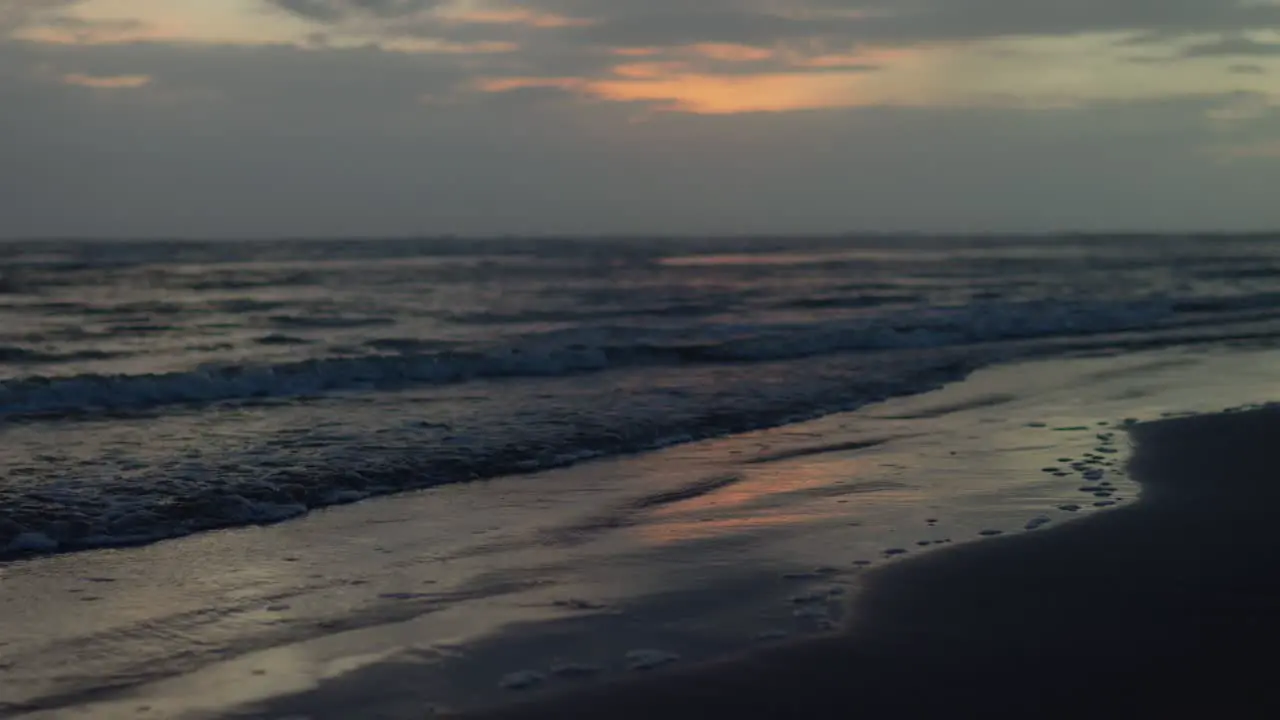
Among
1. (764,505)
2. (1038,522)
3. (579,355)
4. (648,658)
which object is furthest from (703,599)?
(579,355)

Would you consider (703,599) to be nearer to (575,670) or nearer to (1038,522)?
(575,670)

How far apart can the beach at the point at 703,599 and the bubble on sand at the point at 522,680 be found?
2cm

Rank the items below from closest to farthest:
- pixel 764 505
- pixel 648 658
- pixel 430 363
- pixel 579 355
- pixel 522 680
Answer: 1. pixel 522 680
2. pixel 648 658
3. pixel 764 505
4. pixel 430 363
5. pixel 579 355

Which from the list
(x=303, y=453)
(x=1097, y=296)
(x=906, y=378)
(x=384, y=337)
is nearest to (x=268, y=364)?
(x=384, y=337)

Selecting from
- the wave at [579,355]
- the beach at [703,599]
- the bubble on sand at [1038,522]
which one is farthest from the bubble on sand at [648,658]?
the wave at [579,355]

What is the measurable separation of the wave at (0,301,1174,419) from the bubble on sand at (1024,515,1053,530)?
9.44 meters

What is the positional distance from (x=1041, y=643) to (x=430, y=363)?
40.7 feet

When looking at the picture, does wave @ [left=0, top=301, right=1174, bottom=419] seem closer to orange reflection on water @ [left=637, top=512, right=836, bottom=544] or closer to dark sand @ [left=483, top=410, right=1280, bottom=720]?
orange reflection on water @ [left=637, top=512, right=836, bottom=544]

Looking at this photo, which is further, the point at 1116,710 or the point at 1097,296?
the point at 1097,296

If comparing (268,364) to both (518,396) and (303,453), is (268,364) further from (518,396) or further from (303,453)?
(303,453)

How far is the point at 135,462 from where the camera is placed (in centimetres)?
922

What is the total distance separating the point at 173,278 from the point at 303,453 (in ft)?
102

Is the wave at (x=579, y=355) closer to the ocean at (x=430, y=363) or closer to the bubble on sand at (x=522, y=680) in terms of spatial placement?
the ocean at (x=430, y=363)

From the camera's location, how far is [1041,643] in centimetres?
478
